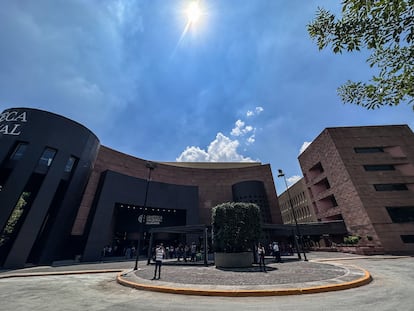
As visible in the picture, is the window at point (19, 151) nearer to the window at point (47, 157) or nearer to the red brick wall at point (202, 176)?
the window at point (47, 157)

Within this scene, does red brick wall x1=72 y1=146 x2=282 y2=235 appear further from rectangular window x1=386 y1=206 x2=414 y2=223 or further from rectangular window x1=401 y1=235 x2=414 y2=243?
rectangular window x1=401 y1=235 x2=414 y2=243

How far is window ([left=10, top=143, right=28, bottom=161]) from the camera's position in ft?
72.1

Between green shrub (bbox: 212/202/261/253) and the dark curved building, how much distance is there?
23.7 feet

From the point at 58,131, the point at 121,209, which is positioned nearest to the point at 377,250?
the point at 121,209

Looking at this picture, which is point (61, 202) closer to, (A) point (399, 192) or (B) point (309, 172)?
(B) point (309, 172)

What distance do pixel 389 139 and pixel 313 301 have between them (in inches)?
1516

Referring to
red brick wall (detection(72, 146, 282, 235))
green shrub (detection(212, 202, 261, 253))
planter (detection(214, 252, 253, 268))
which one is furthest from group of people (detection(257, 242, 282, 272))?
red brick wall (detection(72, 146, 282, 235))

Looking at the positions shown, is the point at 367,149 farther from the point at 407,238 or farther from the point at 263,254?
the point at 263,254

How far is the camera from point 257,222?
15.8m

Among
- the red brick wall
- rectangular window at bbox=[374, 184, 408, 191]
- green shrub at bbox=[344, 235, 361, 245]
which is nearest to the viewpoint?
green shrub at bbox=[344, 235, 361, 245]

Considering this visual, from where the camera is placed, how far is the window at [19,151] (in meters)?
22.0

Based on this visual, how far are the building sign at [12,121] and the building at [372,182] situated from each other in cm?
4543

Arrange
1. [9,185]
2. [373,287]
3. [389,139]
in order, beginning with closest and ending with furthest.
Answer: [373,287] < [9,185] < [389,139]

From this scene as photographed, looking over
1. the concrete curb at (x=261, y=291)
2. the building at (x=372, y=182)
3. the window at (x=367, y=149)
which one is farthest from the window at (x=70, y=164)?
the window at (x=367, y=149)
